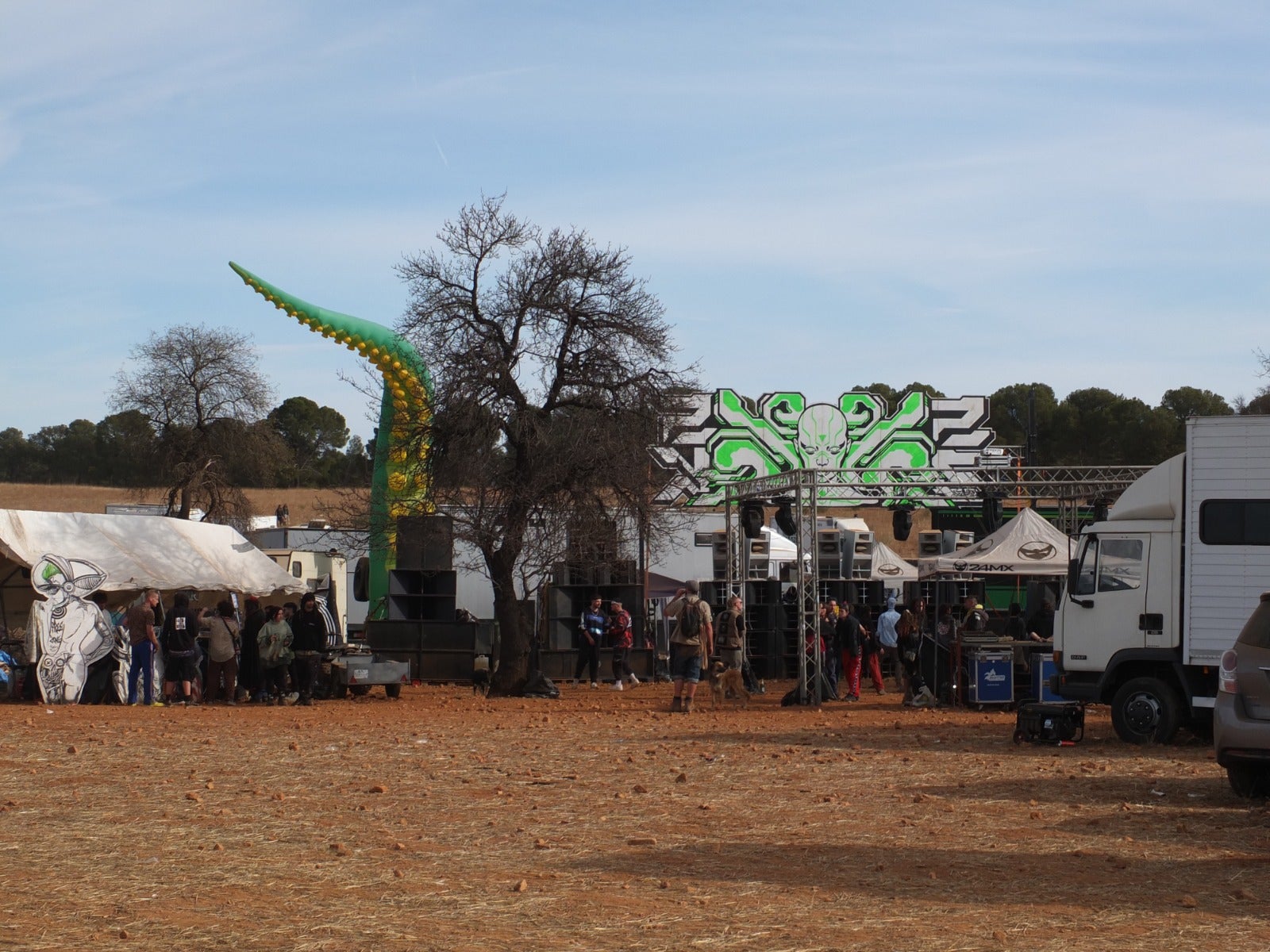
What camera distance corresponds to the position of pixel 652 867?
842 cm

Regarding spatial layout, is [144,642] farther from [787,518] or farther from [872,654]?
[872,654]

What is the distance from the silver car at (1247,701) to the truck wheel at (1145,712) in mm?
4621

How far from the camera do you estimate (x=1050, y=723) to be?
15719 mm

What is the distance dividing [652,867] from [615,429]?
1585 cm

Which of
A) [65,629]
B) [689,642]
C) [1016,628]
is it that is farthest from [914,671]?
[65,629]

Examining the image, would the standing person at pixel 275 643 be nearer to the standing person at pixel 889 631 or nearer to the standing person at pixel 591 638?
the standing person at pixel 591 638

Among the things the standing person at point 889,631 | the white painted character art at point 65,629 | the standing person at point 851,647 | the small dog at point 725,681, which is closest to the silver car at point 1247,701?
the small dog at point 725,681

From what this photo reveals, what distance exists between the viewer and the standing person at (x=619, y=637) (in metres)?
26.2

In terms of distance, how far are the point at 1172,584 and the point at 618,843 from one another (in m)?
9.14

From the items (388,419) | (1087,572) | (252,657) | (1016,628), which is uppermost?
(388,419)

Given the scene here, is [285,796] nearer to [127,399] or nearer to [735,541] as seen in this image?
[735,541]

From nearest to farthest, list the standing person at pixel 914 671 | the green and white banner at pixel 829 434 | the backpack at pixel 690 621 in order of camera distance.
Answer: the backpack at pixel 690 621 < the standing person at pixel 914 671 < the green and white banner at pixel 829 434

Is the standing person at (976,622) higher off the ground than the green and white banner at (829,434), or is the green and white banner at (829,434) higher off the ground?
the green and white banner at (829,434)

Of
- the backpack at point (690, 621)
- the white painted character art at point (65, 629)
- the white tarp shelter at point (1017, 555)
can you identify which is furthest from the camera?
the white tarp shelter at point (1017, 555)
